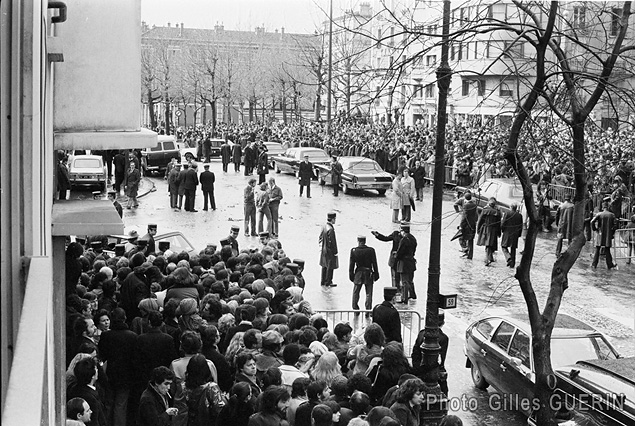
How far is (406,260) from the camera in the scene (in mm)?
16750

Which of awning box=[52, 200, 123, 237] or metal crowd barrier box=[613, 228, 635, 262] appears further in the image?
metal crowd barrier box=[613, 228, 635, 262]

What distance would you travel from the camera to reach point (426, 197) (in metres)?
33.8

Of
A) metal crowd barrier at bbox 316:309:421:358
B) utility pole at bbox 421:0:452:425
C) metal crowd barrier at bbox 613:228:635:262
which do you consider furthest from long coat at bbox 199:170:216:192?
utility pole at bbox 421:0:452:425

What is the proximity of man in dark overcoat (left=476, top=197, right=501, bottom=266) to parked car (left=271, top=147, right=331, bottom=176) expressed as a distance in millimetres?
16534

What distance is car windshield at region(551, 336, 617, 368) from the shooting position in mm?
10531

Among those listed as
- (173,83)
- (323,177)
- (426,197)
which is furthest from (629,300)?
(173,83)

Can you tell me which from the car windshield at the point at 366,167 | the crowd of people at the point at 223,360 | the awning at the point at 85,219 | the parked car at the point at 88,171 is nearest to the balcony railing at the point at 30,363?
the awning at the point at 85,219

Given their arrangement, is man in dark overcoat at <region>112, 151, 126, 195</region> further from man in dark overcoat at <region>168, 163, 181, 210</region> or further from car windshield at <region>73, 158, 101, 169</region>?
man in dark overcoat at <region>168, 163, 181, 210</region>

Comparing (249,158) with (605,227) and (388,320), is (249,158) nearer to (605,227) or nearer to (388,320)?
(605,227)

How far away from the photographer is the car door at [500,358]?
1112 centimetres

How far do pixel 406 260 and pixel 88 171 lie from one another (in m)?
17.9

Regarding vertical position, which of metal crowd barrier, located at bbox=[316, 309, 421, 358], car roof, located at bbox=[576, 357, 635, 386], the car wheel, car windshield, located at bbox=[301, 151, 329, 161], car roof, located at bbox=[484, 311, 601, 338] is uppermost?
car windshield, located at bbox=[301, 151, 329, 161]

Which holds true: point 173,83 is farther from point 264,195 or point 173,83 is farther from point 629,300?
point 629,300

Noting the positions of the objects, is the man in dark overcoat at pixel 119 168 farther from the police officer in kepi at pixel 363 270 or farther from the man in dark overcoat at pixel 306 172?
the police officer in kepi at pixel 363 270
